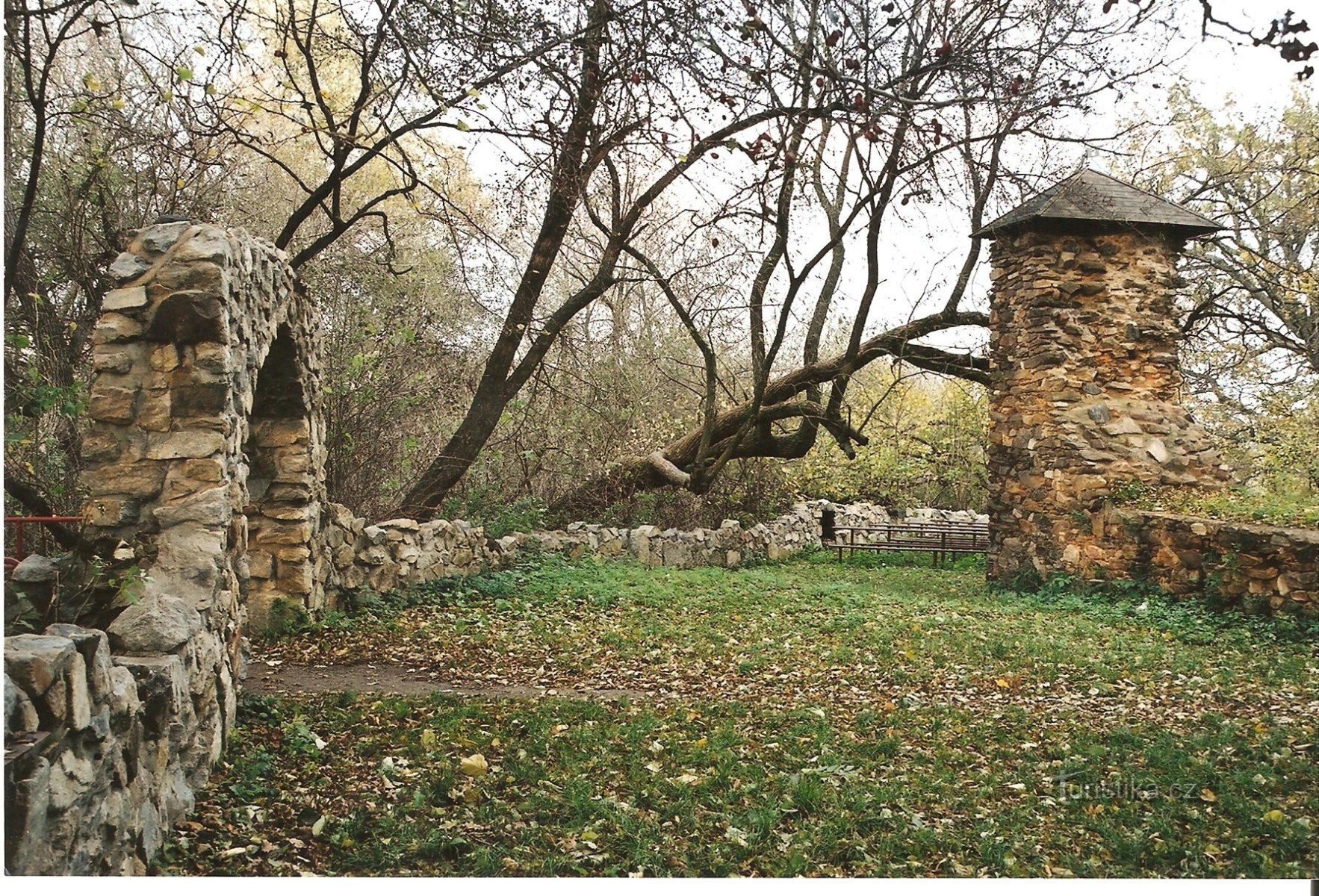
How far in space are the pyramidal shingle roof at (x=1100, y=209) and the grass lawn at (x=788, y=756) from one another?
338cm

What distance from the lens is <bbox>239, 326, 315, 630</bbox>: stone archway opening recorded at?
20.5 ft

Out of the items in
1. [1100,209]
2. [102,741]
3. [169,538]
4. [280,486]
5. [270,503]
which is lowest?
[102,741]

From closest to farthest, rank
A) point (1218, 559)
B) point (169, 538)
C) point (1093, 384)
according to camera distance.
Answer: point (169, 538)
point (1218, 559)
point (1093, 384)

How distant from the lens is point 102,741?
2.49 m

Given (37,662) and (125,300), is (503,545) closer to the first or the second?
(125,300)

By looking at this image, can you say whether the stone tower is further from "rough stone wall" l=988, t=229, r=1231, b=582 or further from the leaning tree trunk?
the leaning tree trunk

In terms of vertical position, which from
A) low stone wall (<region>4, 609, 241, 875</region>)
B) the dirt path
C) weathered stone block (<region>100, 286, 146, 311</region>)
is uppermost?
weathered stone block (<region>100, 286, 146, 311</region>)


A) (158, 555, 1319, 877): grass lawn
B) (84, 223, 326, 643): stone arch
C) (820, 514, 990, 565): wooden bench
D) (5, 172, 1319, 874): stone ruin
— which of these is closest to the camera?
(5, 172, 1319, 874): stone ruin

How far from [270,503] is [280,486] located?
13 cm

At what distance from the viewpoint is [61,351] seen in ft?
19.7

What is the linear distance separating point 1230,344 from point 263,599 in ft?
28.8

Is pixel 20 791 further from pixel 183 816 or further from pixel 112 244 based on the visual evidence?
pixel 112 244

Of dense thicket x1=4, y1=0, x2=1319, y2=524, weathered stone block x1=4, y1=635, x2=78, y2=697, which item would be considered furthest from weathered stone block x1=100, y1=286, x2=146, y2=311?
weathered stone block x1=4, y1=635, x2=78, y2=697

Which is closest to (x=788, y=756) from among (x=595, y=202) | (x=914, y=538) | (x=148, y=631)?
(x=148, y=631)
